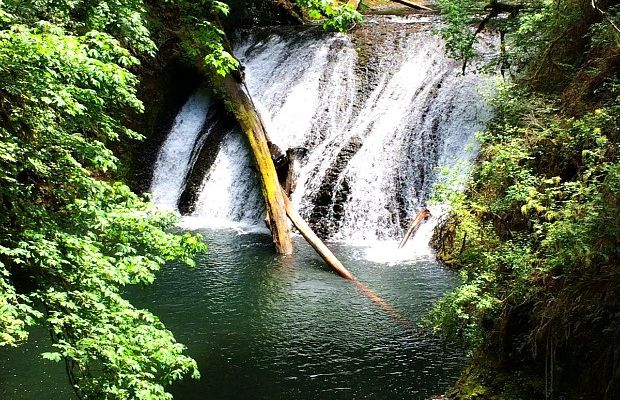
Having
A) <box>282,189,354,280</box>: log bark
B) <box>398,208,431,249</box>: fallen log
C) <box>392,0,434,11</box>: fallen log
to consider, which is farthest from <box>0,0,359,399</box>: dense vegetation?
<box>392,0,434,11</box>: fallen log

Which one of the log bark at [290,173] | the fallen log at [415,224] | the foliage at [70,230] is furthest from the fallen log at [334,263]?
the foliage at [70,230]

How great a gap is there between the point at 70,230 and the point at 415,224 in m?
7.98

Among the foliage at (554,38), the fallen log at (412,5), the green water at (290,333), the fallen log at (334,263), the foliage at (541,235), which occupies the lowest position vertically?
the green water at (290,333)

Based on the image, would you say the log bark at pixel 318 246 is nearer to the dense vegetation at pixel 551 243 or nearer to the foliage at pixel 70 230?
the dense vegetation at pixel 551 243

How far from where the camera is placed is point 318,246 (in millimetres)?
10625

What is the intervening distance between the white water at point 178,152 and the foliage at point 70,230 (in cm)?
999

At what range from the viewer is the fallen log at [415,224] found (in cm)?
1131

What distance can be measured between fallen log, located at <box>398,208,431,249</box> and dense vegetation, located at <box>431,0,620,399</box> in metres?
4.65

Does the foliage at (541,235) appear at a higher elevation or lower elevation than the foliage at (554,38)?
lower

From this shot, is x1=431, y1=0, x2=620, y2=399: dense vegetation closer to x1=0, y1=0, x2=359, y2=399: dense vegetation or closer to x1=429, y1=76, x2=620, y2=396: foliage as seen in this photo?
x1=429, y1=76, x2=620, y2=396: foliage

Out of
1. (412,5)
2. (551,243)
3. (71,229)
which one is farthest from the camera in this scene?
(412,5)

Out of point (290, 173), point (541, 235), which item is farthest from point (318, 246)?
point (541, 235)

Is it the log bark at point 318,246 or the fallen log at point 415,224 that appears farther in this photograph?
the fallen log at point 415,224

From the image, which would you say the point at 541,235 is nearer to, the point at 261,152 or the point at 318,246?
the point at 318,246
